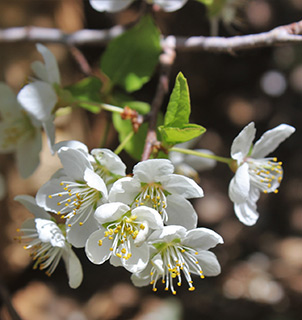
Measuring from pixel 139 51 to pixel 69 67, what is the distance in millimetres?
795

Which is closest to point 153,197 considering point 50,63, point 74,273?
point 74,273

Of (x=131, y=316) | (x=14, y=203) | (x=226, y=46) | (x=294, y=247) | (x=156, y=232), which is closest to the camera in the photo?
(x=156, y=232)

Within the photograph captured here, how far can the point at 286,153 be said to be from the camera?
7.71 feet

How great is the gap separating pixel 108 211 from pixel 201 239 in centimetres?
23

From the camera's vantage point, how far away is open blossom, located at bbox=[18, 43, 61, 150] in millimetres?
1073

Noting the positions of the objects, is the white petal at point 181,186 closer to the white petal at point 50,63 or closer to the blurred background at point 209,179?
the white petal at point 50,63

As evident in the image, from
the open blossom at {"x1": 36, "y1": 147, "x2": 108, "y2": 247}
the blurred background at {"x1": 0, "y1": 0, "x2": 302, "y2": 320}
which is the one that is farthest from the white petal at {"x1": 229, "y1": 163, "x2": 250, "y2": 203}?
the blurred background at {"x1": 0, "y1": 0, "x2": 302, "y2": 320}

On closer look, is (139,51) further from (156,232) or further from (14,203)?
(14,203)

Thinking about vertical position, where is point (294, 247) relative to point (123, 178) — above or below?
below

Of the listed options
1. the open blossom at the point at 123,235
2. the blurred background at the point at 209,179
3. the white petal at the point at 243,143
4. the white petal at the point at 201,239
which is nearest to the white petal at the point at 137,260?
the open blossom at the point at 123,235

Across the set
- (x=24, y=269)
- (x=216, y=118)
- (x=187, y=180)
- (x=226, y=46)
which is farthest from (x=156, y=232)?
(x=216, y=118)

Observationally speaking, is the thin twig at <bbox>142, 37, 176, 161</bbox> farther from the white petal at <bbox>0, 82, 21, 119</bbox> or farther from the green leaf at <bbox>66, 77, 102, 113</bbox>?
the white petal at <bbox>0, 82, 21, 119</bbox>

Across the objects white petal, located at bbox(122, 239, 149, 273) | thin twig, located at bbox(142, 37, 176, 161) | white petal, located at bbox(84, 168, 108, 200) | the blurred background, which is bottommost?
the blurred background

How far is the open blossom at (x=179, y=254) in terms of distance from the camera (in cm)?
87
